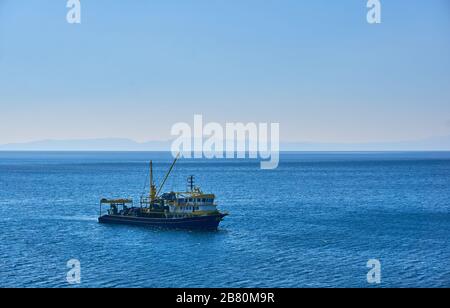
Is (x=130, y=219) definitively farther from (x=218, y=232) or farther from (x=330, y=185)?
(x=330, y=185)

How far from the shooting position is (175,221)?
93.1 metres

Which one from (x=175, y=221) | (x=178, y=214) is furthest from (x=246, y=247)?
(x=178, y=214)

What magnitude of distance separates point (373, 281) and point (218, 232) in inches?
1423

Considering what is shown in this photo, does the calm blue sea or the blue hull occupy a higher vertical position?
the blue hull

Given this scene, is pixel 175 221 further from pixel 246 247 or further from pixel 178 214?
pixel 246 247

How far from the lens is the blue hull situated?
9097 cm

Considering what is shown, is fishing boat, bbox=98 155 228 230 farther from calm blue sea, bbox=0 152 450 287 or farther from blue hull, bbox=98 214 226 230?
calm blue sea, bbox=0 152 450 287

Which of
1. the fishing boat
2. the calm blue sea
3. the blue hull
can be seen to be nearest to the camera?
the calm blue sea

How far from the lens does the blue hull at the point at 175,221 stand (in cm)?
9097

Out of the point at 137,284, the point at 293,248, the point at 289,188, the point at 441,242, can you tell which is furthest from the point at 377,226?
the point at 289,188

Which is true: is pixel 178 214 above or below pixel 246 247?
above

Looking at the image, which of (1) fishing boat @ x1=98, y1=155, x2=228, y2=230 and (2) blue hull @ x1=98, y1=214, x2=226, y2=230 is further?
(1) fishing boat @ x1=98, y1=155, x2=228, y2=230

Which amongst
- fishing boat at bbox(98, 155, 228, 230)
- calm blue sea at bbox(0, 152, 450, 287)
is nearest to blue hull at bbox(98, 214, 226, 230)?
fishing boat at bbox(98, 155, 228, 230)

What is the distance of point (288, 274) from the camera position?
60469mm
